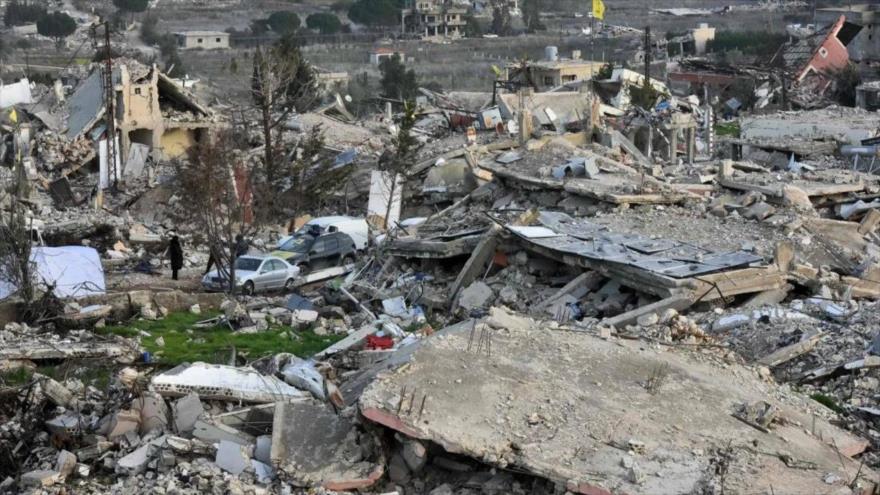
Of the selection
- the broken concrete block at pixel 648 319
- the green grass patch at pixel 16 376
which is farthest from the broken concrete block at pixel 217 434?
the broken concrete block at pixel 648 319

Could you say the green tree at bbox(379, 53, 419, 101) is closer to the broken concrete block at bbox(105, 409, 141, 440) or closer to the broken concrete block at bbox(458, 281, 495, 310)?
the broken concrete block at bbox(458, 281, 495, 310)

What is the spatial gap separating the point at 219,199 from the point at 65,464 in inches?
401

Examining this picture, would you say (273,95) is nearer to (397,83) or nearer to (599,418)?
(599,418)

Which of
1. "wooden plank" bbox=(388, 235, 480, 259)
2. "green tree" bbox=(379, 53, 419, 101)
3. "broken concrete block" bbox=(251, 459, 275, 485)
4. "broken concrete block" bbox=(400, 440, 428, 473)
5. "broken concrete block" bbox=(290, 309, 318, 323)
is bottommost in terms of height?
"green tree" bbox=(379, 53, 419, 101)

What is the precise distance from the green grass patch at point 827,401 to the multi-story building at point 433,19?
66772 millimetres

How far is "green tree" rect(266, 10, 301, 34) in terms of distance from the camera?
77.7 m

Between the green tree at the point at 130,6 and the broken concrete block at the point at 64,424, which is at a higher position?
the broken concrete block at the point at 64,424

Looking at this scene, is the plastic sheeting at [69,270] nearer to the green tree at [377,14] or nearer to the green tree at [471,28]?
the green tree at [471,28]

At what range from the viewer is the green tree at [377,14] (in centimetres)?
8238

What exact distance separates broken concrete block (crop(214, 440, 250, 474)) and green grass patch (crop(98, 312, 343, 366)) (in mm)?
3395

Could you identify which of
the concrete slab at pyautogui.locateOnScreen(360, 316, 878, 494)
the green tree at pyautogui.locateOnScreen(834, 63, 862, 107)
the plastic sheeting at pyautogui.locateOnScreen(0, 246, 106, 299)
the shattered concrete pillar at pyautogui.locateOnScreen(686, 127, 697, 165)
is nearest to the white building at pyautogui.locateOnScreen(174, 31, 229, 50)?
the green tree at pyautogui.locateOnScreen(834, 63, 862, 107)

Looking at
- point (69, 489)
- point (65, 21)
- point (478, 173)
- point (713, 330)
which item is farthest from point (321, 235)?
point (65, 21)

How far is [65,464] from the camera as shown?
31.9 ft

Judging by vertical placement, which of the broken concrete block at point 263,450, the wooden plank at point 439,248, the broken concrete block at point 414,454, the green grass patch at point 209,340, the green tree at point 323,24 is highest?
the broken concrete block at point 414,454
